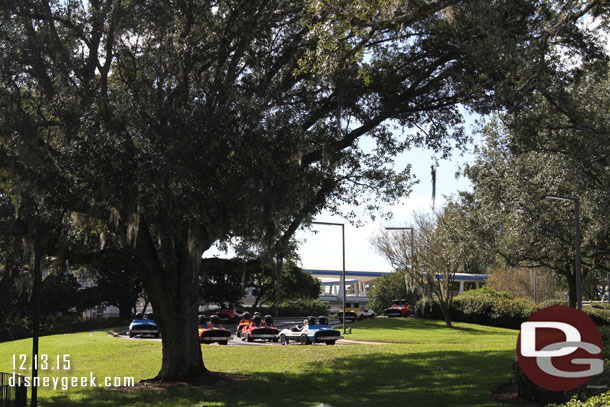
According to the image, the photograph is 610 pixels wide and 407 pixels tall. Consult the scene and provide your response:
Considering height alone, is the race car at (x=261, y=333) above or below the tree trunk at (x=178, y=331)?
below

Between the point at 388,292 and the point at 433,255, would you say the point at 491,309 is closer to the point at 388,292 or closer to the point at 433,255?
the point at 433,255

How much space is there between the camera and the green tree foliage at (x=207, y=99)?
14242 millimetres

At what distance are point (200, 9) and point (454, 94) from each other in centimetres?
759

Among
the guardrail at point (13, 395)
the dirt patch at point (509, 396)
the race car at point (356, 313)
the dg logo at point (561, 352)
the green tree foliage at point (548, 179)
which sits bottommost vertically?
the race car at point (356, 313)

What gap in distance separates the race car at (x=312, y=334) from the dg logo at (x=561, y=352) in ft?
60.5

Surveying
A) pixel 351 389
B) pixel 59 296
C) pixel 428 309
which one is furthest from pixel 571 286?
pixel 59 296

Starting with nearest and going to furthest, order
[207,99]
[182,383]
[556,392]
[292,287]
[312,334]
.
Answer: [556,392] → [207,99] → [182,383] → [312,334] → [292,287]

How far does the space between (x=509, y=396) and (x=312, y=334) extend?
749 inches

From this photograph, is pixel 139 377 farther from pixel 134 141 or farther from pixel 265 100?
pixel 265 100

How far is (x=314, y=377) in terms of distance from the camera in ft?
58.4

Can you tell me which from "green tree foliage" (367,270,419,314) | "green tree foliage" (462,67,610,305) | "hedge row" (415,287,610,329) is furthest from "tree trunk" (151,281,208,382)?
"green tree foliage" (367,270,419,314)

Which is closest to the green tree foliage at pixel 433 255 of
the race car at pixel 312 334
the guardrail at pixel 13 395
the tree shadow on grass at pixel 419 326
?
the tree shadow on grass at pixel 419 326

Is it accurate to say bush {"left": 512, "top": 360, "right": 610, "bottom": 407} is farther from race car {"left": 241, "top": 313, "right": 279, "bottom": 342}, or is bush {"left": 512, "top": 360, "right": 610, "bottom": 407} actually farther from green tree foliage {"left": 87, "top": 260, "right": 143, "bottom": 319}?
green tree foliage {"left": 87, "top": 260, "right": 143, "bottom": 319}

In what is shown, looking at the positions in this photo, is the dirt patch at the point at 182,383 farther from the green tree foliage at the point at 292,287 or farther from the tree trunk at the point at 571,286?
the green tree foliage at the point at 292,287
